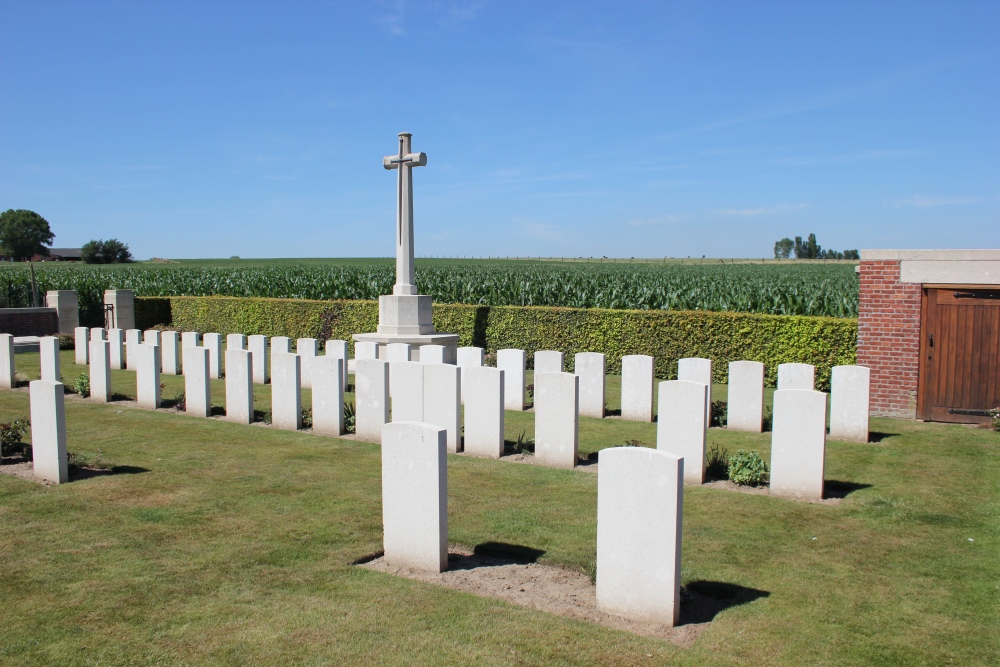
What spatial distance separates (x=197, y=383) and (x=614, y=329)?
360 inches

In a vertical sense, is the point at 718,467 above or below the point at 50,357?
below

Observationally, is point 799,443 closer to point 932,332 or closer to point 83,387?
point 932,332

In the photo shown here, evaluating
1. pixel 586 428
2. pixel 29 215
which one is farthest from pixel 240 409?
pixel 29 215

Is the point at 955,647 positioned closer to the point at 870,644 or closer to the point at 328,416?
the point at 870,644

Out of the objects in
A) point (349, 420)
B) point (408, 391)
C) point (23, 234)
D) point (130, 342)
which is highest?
point (23, 234)

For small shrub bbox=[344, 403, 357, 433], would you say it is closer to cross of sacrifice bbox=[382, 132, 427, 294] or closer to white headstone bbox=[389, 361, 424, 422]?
white headstone bbox=[389, 361, 424, 422]

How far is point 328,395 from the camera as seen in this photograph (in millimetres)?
10461

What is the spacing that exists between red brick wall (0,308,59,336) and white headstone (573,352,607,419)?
17.9 m

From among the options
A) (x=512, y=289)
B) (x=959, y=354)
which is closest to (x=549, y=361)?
(x=959, y=354)

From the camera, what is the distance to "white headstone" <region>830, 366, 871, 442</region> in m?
10.1

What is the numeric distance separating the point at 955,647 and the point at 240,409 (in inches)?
375

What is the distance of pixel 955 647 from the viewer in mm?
4414

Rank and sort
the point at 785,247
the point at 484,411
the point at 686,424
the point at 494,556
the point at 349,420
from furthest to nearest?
1. the point at 785,247
2. the point at 349,420
3. the point at 484,411
4. the point at 686,424
5. the point at 494,556

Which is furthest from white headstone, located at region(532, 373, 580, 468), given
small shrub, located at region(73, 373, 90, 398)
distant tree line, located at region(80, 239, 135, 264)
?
distant tree line, located at region(80, 239, 135, 264)
